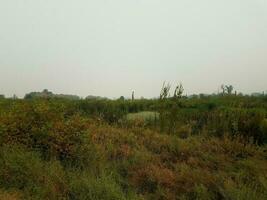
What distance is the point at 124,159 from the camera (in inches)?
342

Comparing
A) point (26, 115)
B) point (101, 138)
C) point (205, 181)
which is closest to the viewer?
point (205, 181)

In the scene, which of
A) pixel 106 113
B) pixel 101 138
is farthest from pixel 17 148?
pixel 106 113

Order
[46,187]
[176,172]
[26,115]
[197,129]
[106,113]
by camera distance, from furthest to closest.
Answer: [106,113], [197,129], [26,115], [176,172], [46,187]

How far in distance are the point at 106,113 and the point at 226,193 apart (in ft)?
27.7

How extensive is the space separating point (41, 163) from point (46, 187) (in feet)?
3.03

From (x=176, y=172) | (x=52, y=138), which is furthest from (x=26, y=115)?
(x=176, y=172)

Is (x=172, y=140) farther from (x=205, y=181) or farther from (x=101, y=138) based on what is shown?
(x=205, y=181)

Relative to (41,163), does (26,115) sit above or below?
above

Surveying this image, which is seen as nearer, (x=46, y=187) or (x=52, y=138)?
(x=46, y=187)

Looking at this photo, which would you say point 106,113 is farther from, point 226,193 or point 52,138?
point 226,193

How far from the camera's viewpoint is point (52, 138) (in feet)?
28.2

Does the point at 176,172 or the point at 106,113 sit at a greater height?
the point at 106,113

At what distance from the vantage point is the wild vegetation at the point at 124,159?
7.05m

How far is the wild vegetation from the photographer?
7049 millimetres
